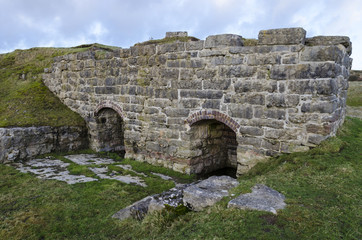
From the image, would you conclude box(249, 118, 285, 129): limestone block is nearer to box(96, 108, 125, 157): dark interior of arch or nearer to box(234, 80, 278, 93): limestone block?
box(234, 80, 278, 93): limestone block

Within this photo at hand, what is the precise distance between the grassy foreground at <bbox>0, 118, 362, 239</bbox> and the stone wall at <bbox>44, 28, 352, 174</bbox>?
810 millimetres

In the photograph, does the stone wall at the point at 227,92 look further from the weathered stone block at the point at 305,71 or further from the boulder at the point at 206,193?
the boulder at the point at 206,193

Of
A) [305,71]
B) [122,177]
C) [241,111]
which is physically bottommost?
[122,177]

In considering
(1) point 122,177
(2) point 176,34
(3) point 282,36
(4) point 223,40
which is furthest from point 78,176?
(2) point 176,34

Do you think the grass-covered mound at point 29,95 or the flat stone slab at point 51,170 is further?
the grass-covered mound at point 29,95

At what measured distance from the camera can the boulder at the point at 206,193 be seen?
16.0 ft

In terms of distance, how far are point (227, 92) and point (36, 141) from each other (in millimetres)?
7341

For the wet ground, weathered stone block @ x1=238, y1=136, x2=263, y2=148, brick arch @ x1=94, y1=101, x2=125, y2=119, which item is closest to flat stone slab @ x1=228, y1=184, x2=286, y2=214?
weathered stone block @ x1=238, y1=136, x2=263, y2=148

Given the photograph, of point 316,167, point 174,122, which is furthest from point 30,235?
point 316,167

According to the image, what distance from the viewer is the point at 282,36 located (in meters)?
7.04

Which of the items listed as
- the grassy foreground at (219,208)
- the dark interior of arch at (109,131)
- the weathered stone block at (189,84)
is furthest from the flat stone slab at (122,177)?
the weathered stone block at (189,84)

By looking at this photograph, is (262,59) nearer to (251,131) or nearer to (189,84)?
(251,131)

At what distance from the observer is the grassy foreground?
3.81m

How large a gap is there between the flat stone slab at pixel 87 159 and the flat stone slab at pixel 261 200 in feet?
22.9
